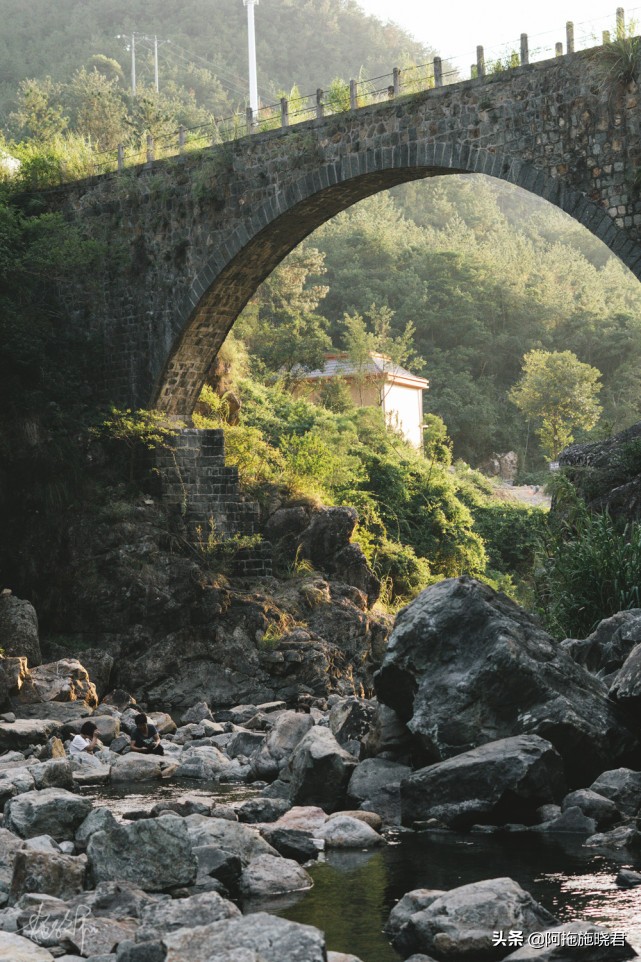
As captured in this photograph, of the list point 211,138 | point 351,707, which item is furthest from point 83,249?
point 351,707

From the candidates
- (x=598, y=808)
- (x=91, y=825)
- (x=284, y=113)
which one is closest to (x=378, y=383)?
(x=284, y=113)

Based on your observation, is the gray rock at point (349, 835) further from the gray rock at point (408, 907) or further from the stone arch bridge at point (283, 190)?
the stone arch bridge at point (283, 190)

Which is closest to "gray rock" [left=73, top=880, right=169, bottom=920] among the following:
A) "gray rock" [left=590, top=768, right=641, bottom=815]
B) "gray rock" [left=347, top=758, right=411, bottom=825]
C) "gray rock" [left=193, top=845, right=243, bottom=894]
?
"gray rock" [left=193, top=845, right=243, bottom=894]

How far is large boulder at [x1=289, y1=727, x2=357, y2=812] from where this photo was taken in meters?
9.55

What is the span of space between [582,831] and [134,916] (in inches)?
124

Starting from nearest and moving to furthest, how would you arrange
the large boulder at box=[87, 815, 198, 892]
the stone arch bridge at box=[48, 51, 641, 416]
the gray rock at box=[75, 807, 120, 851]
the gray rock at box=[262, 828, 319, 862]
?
1. the large boulder at box=[87, 815, 198, 892]
2. the gray rock at box=[75, 807, 120, 851]
3. the gray rock at box=[262, 828, 319, 862]
4. the stone arch bridge at box=[48, 51, 641, 416]

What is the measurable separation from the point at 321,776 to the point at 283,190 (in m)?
12.4

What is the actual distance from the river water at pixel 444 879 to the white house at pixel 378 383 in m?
27.9

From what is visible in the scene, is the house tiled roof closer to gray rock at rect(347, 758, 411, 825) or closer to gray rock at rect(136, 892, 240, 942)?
gray rock at rect(347, 758, 411, 825)

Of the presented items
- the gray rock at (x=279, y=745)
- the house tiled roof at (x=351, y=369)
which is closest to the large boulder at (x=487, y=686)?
the gray rock at (x=279, y=745)

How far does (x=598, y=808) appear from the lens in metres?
8.48

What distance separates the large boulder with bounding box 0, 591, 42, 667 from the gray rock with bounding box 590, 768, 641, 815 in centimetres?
1047

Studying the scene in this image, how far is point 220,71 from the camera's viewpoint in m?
84.1

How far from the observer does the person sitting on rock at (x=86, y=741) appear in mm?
12805
